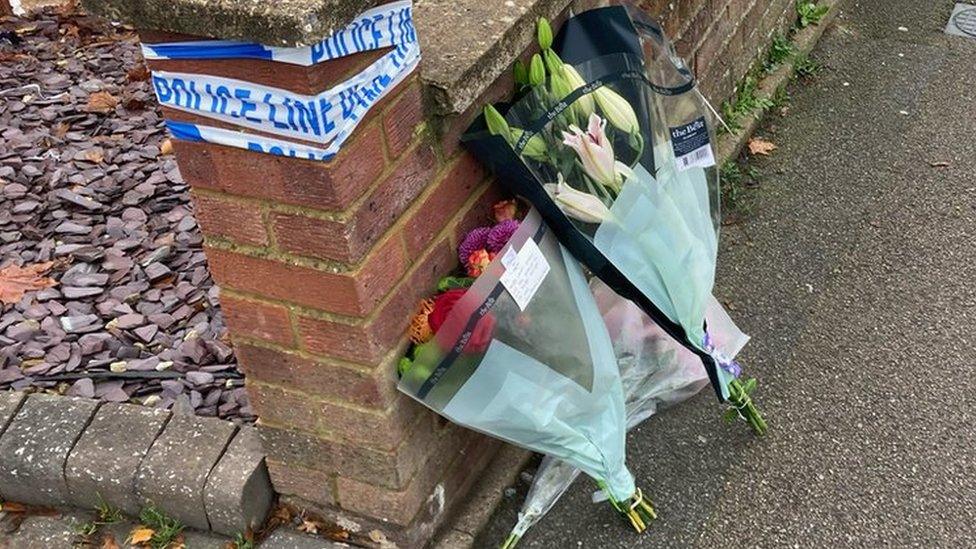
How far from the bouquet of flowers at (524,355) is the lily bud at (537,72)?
0.29 metres

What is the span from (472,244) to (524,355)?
266mm

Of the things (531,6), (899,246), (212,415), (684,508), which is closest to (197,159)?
(531,6)

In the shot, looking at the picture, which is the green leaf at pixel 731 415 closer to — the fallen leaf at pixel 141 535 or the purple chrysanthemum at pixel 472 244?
the purple chrysanthemum at pixel 472 244

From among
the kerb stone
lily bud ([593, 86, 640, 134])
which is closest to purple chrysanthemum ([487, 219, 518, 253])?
lily bud ([593, 86, 640, 134])

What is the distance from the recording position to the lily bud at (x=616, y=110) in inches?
86.7

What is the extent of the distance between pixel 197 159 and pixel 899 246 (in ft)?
7.62

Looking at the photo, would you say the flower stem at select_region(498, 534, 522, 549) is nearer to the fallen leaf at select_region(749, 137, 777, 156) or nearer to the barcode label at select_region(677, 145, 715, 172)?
the barcode label at select_region(677, 145, 715, 172)

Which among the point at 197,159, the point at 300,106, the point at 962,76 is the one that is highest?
the point at 300,106

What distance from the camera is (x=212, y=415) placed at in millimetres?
2572

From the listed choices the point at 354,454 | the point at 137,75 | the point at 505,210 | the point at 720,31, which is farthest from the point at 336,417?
the point at 137,75

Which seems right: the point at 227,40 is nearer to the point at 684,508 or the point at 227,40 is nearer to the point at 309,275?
the point at 309,275

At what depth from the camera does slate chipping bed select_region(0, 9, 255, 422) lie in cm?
269

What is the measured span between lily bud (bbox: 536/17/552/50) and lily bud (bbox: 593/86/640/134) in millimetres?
156

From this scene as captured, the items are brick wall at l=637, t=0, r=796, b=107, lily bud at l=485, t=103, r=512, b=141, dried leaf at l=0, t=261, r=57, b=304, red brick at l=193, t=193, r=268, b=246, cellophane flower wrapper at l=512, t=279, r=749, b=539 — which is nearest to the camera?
red brick at l=193, t=193, r=268, b=246
